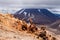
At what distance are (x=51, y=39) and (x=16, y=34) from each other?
10.3ft

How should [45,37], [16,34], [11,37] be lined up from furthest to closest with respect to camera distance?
1. [45,37]
2. [16,34]
3. [11,37]

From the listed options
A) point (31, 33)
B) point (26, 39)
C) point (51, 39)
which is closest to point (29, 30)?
point (31, 33)

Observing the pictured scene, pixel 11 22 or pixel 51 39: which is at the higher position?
pixel 11 22

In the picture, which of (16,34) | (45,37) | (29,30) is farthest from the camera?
(29,30)

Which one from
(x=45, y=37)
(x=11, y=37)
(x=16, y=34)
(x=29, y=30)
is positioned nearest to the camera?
(x=11, y=37)

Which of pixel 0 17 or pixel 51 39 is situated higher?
pixel 0 17

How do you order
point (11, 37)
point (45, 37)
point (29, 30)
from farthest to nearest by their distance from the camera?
point (29, 30) < point (45, 37) < point (11, 37)

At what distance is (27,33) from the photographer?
1526cm

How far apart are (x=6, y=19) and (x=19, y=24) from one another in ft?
3.50

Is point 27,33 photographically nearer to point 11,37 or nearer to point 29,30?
point 29,30

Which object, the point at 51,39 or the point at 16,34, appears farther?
the point at 51,39

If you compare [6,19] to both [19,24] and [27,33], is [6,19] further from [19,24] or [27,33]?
[27,33]

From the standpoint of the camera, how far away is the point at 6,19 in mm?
17125

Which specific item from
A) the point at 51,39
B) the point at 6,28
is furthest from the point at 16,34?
the point at 51,39
